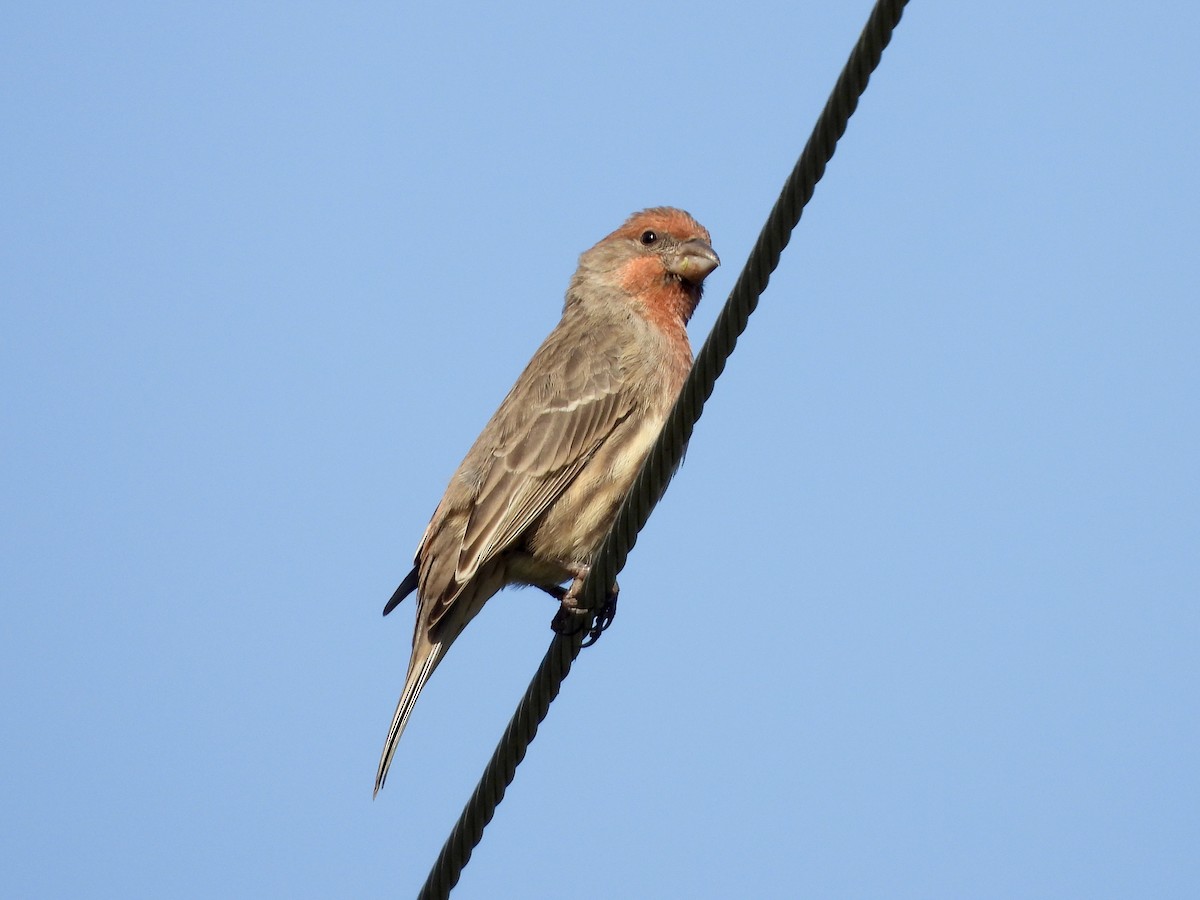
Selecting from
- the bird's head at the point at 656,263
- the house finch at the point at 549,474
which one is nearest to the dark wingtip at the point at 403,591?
the house finch at the point at 549,474

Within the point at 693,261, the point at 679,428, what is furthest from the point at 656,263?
the point at 679,428

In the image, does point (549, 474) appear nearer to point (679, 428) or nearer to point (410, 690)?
point (410, 690)

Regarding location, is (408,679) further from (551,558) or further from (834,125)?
(834,125)

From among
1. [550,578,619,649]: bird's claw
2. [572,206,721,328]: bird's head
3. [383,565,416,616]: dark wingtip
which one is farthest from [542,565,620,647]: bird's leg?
[572,206,721,328]: bird's head

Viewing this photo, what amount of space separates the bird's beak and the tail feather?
315 cm

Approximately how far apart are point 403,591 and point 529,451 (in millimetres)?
1403

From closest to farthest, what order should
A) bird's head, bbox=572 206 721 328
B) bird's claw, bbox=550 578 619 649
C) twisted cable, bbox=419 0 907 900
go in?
twisted cable, bbox=419 0 907 900, bird's claw, bbox=550 578 619 649, bird's head, bbox=572 206 721 328

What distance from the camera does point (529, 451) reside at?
914cm

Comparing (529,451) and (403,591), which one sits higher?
(529,451)

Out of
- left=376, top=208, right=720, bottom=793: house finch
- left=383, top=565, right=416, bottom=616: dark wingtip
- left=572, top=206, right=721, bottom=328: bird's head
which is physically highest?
left=572, top=206, right=721, bottom=328: bird's head

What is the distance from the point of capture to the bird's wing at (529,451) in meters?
8.80

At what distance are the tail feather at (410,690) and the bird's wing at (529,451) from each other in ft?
0.72

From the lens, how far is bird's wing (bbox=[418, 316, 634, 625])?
347 inches

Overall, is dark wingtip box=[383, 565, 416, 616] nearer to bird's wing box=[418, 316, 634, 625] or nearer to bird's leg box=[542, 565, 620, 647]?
bird's wing box=[418, 316, 634, 625]
